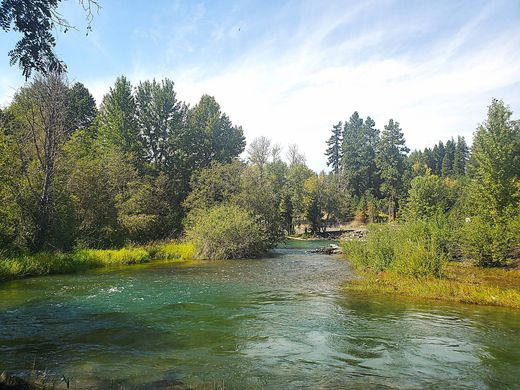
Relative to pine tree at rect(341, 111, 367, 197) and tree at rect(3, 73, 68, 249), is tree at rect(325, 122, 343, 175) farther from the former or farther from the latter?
tree at rect(3, 73, 68, 249)

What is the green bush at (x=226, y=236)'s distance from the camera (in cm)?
3394

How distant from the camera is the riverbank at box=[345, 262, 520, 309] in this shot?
1580 centimetres

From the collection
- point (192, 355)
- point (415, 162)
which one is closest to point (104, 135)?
point (192, 355)

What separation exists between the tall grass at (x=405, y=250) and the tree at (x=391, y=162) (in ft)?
231

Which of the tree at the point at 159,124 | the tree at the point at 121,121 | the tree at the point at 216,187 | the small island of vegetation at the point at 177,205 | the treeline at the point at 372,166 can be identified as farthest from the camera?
the treeline at the point at 372,166

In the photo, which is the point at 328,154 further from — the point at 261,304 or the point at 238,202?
the point at 261,304

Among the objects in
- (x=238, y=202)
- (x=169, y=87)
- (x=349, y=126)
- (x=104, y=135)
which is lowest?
(x=238, y=202)

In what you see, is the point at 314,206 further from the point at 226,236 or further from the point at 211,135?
the point at 226,236

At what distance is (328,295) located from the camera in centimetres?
1739

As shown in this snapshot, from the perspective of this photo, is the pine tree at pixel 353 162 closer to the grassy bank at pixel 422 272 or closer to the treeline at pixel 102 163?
the treeline at pixel 102 163

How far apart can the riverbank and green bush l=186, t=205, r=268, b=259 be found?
541 inches

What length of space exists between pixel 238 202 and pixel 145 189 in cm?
980

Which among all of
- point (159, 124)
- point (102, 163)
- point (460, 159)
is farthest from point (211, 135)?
point (460, 159)

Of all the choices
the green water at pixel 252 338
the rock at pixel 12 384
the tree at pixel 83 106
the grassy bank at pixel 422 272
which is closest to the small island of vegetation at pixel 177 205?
the grassy bank at pixel 422 272
